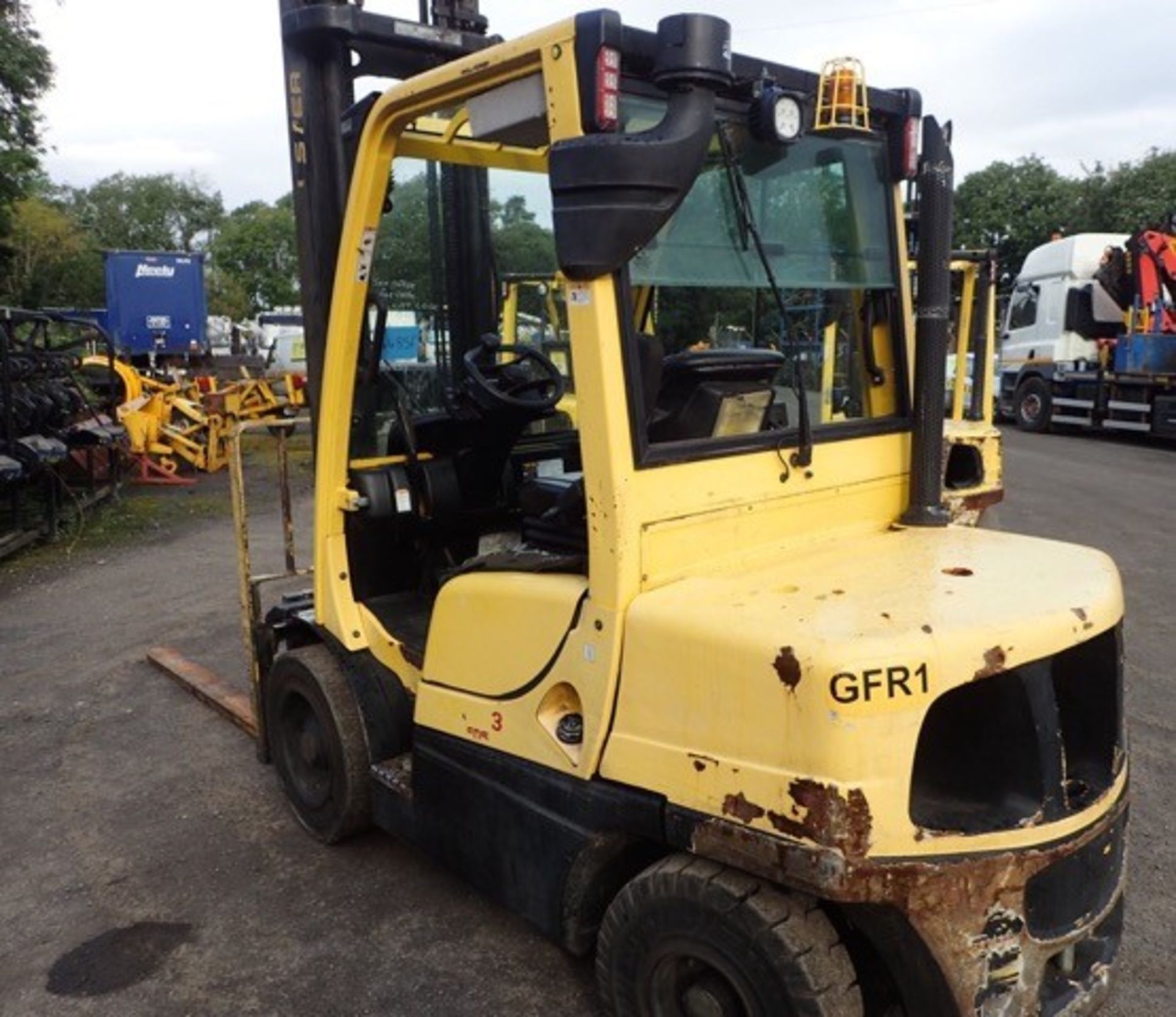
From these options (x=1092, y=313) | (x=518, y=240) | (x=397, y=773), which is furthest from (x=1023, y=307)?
(x=397, y=773)

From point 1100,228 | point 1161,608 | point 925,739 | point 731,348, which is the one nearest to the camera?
point 925,739

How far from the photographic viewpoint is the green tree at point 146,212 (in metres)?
65.3

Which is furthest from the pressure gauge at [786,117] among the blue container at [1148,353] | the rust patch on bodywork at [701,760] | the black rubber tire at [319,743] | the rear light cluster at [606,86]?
the blue container at [1148,353]

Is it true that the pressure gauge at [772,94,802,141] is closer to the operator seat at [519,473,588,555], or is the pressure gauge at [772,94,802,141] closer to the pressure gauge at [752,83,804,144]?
the pressure gauge at [752,83,804,144]

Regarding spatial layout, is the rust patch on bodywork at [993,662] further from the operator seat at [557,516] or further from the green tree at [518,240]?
the green tree at [518,240]

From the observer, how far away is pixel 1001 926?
214cm

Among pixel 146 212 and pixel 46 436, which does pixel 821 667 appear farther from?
pixel 146 212

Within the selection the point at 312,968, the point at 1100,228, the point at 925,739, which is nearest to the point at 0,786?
the point at 312,968

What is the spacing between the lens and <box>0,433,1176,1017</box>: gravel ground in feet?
9.87

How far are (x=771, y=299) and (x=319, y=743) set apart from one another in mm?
2292

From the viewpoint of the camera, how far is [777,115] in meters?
2.54

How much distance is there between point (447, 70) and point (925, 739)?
206 cm

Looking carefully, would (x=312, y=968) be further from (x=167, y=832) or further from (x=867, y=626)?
(x=867, y=626)

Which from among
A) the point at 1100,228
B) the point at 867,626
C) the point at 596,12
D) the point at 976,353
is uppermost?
the point at 1100,228
